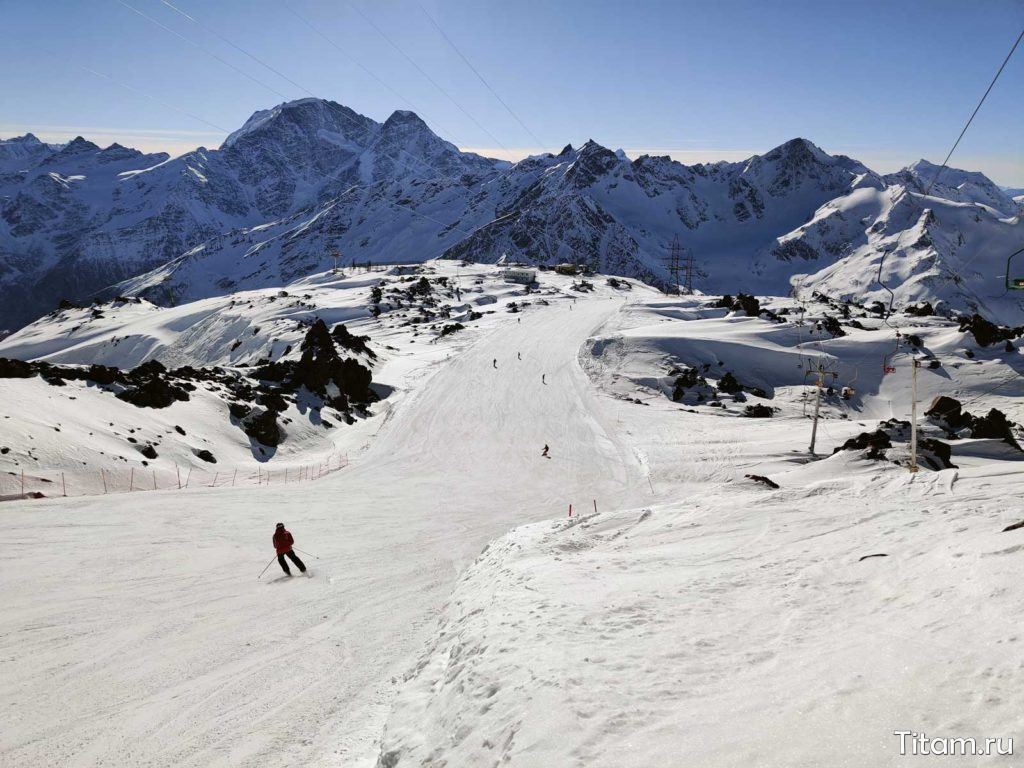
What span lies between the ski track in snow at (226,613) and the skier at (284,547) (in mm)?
565

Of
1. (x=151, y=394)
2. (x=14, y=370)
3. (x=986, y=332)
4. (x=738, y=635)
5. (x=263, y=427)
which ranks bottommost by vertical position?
(x=738, y=635)

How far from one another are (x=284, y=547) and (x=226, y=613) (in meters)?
2.76

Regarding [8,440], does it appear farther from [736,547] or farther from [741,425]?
[741,425]

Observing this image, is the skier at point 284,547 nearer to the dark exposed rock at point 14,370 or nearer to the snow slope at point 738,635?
the snow slope at point 738,635

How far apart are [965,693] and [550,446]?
31363 mm

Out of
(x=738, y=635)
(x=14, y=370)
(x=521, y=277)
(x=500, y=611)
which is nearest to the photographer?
(x=738, y=635)

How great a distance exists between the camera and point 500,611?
41.6 feet

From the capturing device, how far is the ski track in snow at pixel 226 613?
992 cm

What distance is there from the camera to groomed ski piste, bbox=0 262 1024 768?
7863mm

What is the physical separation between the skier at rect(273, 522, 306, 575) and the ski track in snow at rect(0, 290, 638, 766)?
0.56 metres

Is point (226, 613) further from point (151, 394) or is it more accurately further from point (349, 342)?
point (349, 342)

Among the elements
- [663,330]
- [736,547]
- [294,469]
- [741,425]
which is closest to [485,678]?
[736,547]

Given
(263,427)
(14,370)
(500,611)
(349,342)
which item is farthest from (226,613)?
(349,342)

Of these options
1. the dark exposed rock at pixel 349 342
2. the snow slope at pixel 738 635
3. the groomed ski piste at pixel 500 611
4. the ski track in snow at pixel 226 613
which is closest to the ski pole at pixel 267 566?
the ski track in snow at pixel 226 613
